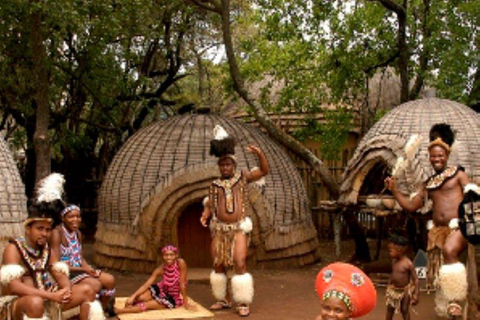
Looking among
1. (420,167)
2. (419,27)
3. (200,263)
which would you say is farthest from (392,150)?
(419,27)

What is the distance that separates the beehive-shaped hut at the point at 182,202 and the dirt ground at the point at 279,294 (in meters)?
0.28

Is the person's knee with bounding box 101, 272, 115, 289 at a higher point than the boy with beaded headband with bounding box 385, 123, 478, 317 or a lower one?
lower

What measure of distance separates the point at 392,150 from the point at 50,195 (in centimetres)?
471

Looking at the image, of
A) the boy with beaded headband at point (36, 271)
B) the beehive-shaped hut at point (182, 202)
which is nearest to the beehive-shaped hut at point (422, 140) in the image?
the beehive-shaped hut at point (182, 202)

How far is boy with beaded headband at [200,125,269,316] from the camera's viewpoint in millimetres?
6828

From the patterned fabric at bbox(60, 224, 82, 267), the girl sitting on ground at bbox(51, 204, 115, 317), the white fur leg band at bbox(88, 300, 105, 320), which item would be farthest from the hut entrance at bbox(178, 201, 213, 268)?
the white fur leg band at bbox(88, 300, 105, 320)

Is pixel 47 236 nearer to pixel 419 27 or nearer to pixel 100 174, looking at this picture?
pixel 419 27

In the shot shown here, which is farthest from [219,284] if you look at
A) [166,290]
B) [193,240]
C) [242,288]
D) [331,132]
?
[331,132]

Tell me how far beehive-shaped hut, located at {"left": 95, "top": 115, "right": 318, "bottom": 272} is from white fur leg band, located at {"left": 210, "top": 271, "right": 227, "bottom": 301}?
1963mm

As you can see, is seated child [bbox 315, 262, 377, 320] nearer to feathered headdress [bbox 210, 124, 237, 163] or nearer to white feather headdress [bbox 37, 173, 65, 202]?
white feather headdress [bbox 37, 173, 65, 202]

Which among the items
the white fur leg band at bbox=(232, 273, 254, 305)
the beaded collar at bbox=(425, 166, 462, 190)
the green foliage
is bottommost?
the white fur leg band at bbox=(232, 273, 254, 305)

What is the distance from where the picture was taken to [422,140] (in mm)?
8289

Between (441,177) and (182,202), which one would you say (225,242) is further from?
(441,177)

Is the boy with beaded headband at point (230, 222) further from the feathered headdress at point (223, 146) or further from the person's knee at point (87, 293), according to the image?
the person's knee at point (87, 293)
